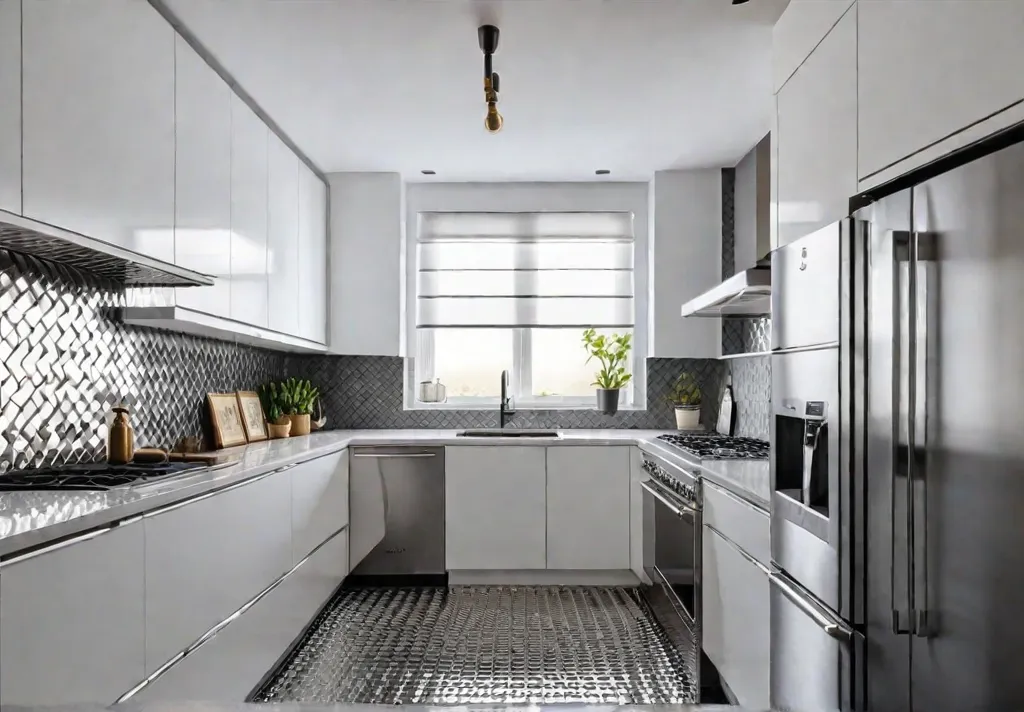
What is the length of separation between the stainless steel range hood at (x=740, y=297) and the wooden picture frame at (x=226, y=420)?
2.30 m

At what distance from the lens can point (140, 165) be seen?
2252mm

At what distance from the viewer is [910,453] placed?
4.52 ft

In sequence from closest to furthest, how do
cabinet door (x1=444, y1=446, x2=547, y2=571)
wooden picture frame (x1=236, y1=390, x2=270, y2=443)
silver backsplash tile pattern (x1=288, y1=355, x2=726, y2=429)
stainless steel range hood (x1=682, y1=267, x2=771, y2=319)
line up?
stainless steel range hood (x1=682, y1=267, x2=771, y2=319), wooden picture frame (x1=236, y1=390, x2=270, y2=443), cabinet door (x1=444, y1=446, x2=547, y2=571), silver backsplash tile pattern (x1=288, y1=355, x2=726, y2=429)

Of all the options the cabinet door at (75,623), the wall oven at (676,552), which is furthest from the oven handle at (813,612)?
the cabinet door at (75,623)

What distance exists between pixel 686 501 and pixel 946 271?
182 centimetres

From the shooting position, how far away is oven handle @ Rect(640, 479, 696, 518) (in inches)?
114

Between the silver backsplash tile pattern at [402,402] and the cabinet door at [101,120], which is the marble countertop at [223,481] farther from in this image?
the cabinet door at [101,120]

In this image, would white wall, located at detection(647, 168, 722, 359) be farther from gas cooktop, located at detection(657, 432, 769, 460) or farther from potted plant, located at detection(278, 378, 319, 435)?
potted plant, located at detection(278, 378, 319, 435)

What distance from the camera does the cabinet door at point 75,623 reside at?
4.39ft

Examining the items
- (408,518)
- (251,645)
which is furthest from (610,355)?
(251,645)

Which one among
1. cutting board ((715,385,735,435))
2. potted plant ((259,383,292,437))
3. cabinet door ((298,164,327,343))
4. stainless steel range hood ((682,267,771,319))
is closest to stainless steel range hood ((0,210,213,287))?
cabinet door ((298,164,327,343))

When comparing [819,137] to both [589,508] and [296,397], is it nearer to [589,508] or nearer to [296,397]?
[589,508]

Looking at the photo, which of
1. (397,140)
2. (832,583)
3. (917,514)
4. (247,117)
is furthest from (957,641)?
(397,140)

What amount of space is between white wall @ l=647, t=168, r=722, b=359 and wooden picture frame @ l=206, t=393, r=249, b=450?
242 cm
